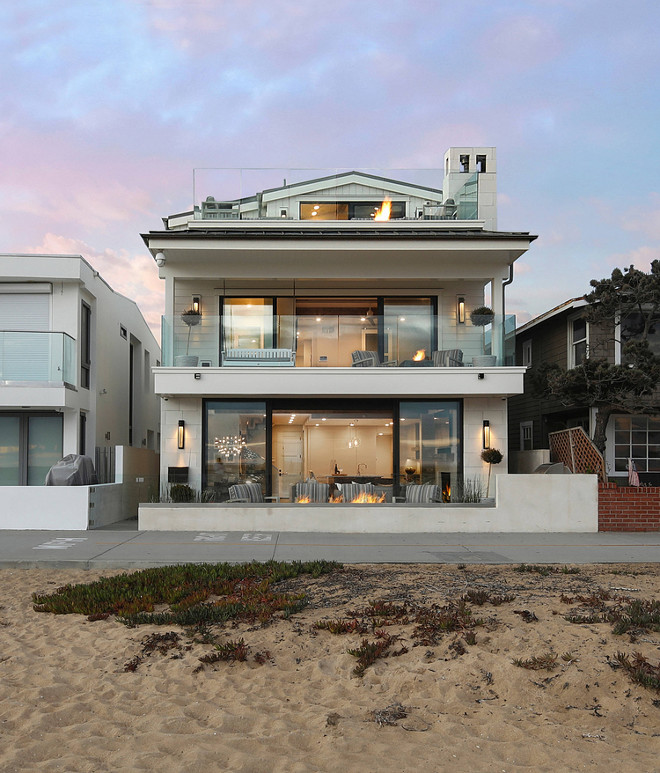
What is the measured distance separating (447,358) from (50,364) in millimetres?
9506

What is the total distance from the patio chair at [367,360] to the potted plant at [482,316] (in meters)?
2.22

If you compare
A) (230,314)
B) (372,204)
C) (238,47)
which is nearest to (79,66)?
(238,47)

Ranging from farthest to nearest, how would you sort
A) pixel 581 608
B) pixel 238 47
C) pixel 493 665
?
pixel 238 47 < pixel 581 608 < pixel 493 665

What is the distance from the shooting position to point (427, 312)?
16562mm

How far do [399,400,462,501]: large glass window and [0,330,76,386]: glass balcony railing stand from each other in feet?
27.8

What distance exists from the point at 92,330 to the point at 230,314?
4.25m

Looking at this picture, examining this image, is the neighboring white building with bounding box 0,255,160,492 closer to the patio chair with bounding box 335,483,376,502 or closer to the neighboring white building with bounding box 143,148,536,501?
the neighboring white building with bounding box 143,148,536,501

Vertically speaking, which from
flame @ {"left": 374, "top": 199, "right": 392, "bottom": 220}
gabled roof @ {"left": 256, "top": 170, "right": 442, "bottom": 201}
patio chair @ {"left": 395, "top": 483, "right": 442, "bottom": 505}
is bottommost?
patio chair @ {"left": 395, "top": 483, "right": 442, "bottom": 505}

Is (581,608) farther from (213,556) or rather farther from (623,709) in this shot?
(213,556)

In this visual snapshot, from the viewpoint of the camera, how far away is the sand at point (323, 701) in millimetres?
4227

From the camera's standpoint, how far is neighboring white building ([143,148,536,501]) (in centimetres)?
1573

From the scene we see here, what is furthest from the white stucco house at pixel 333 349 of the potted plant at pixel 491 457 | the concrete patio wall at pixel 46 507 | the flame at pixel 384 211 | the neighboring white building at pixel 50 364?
the concrete patio wall at pixel 46 507

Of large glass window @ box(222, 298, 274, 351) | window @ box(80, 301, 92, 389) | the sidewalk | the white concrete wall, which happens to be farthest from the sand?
window @ box(80, 301, 92, 389)

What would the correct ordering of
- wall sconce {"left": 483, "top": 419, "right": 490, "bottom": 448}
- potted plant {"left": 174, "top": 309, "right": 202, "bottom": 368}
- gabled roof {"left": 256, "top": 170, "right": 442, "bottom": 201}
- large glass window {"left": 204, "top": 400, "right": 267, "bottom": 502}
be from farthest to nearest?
1. gabled roof {"left": 256, "top": 170, "right": 442, "bottom": 201}
2. wall sconce {"left": 483, "top": 419, "right": 490, "bottom": 448}
3. large glass window {"left": 204, "top": 400, "right": 267, "bottom": 502}
4. potted plant {"left": 174, "top": 309, "right": 202, "bottom": 368}
